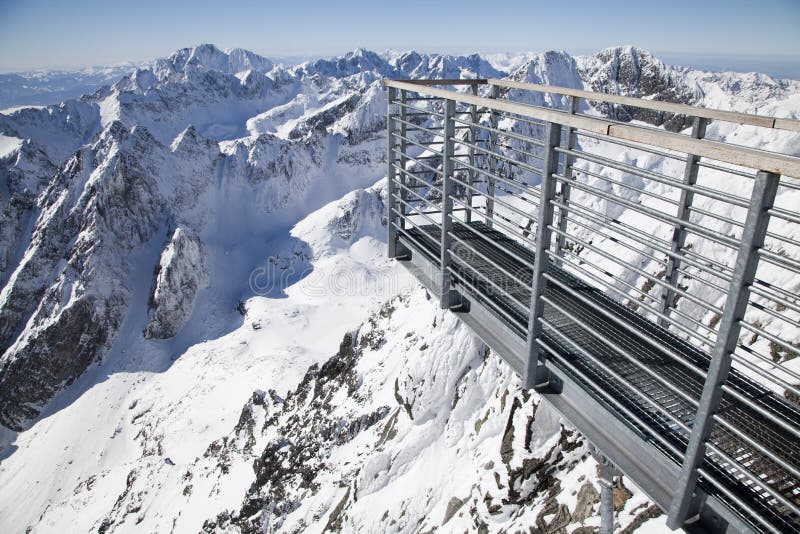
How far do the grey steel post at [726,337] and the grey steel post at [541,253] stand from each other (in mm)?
1797

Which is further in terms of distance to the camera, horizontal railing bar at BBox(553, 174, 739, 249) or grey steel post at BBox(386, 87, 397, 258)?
grey steel post at BBox(386, 87, 397, 258)

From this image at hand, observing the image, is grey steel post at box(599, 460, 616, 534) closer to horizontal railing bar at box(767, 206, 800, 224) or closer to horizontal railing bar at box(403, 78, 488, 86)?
horizontal railing bar at box(767, 206, 800, 224)

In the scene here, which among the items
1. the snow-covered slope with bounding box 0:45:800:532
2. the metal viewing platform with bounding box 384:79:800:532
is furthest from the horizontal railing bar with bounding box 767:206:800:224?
the snow-covered slope with bounding box 0:45:800:532

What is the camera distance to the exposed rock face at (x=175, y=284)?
62.1m

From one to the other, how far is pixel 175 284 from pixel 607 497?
2564 inches

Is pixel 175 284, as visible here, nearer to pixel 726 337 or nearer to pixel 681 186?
pixel 681 186

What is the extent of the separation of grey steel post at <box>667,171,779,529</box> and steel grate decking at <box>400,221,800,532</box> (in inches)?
7.9

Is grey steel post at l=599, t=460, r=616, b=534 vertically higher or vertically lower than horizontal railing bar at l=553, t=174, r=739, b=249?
lower

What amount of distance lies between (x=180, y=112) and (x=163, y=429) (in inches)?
4140

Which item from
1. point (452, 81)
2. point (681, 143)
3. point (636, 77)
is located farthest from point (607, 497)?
point (636, 77)

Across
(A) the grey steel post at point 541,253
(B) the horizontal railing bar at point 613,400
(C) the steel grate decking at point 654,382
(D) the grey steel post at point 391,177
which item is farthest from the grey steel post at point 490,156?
(B) the horizontal railing bar at point 613,400

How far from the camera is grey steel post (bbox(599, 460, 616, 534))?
19.9ft

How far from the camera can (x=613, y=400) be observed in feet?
14.9

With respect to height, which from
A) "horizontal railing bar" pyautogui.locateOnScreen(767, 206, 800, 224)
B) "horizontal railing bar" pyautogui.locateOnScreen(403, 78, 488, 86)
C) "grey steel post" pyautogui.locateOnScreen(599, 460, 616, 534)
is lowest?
"grey steel post" pyautogui.locateOnScreen(599, 460, 616, 534)
